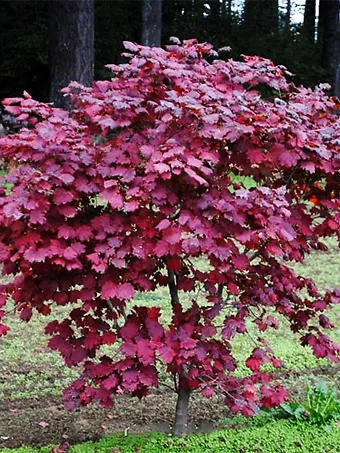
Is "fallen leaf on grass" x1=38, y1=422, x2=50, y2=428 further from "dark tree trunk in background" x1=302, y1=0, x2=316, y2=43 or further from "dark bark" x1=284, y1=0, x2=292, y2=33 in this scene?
"dark tree trunk in background" x1=302, y1=0, x2=316, y2=43

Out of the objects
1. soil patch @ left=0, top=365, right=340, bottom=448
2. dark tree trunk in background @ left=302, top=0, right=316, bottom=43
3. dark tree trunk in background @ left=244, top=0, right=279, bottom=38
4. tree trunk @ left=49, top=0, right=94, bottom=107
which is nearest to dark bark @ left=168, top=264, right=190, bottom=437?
soil patch @ left=0, top=365, right=340, bottom=448

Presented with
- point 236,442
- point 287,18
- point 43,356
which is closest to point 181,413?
point 236,442

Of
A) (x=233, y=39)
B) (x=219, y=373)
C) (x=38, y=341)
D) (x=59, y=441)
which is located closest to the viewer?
(x=219, y=373)

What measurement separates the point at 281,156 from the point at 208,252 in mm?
461

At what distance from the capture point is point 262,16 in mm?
16312

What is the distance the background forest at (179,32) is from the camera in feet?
40.9

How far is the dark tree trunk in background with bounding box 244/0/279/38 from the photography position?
15828mm

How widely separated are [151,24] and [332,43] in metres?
5.52

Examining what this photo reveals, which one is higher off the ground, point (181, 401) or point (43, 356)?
point (181, 401)

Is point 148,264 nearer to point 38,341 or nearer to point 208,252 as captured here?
point 208,252

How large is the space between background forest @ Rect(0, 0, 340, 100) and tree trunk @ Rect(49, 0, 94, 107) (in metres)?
2.22

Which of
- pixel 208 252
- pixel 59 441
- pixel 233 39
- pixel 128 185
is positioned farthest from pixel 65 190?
pixel 233 39

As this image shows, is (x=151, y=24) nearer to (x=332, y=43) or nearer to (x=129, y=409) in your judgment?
(x=332, y=43)

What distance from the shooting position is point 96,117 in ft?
7.61
